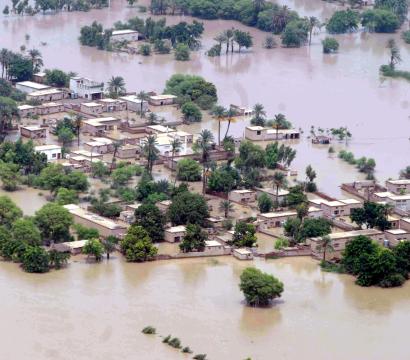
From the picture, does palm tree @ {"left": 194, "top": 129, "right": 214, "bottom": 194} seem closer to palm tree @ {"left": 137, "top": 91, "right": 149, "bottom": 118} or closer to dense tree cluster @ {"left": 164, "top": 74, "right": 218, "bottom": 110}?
palm tree @ {"left": 137, "top": 91, "right": 149, "bottom": 118}

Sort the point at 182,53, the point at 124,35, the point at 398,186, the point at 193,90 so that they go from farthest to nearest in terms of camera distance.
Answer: the point at 124,35 < the point at 182,53 < the point at 193,90 < the point at 398,186

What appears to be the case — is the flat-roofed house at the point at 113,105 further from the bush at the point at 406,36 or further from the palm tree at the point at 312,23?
the bush at the point at 406,36

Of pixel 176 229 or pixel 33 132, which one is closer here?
pixel 176 229

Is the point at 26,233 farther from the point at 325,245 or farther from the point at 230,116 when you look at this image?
the point at 230,116

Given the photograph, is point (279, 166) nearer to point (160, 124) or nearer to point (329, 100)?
point (160, 124)

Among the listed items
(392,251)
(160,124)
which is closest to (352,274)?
(392,251)

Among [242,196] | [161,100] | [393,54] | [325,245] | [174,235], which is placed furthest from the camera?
[393,54]

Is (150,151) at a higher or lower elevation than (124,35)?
lower

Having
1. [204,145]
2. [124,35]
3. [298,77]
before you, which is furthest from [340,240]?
[124,35]
